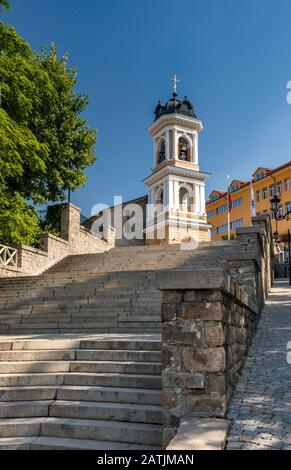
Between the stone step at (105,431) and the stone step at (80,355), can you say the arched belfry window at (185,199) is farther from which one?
the stone step at (105,431)

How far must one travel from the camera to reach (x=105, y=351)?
5449 millimetres

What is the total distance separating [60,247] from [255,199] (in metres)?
38.1

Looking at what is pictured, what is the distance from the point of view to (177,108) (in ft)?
108

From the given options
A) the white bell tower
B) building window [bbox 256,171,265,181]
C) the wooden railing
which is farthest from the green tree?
building window [bbox 256,171,265,181]

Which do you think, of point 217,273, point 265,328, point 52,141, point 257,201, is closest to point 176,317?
point 217,273

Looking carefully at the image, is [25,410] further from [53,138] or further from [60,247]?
[53,138]

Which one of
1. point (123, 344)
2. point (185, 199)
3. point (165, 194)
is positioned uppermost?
point (165, 194)

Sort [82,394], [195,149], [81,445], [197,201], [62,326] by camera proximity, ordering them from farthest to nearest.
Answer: [195,149], [197,201], [62,326], [82,394], [81,445]

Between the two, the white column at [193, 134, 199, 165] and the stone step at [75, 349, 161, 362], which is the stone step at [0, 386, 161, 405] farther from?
the white column at [193, 134, 199, 165]

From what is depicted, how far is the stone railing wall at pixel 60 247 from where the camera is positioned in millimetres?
15023

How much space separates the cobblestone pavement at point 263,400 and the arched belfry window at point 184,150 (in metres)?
26.7

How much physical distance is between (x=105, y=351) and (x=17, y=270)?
10.2m

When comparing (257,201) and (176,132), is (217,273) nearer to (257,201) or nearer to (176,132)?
(176,132)

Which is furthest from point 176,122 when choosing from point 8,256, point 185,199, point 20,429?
point 20,429
